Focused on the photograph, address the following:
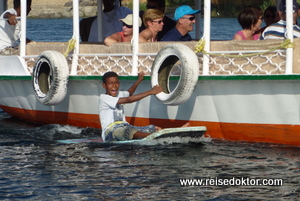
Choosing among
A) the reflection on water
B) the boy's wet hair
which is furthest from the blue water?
the reflection on water

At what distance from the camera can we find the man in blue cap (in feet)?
33.2

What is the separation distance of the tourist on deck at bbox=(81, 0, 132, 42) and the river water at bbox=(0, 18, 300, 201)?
2.85 metres

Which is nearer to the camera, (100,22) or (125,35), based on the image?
(125,35)

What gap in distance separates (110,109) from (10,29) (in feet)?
10.2

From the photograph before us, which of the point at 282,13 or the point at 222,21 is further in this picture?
the point at 222,21

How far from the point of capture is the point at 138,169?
8.56m

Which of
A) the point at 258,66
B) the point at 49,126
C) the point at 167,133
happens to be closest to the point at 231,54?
the point at 258,66

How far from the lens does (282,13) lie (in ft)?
31.0

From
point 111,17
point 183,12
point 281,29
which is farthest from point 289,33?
point 111,17

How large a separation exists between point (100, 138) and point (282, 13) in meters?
2.95

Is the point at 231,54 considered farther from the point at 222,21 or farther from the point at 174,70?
the point at 222,21

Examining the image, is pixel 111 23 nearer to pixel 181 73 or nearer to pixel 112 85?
pixel 112 85

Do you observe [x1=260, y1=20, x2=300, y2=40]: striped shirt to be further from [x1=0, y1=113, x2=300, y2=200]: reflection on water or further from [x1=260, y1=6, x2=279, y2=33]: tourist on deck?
[x1=260, y1=6, x2=279, y2=33]: tourist on deck

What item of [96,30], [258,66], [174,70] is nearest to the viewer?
[258,66]
